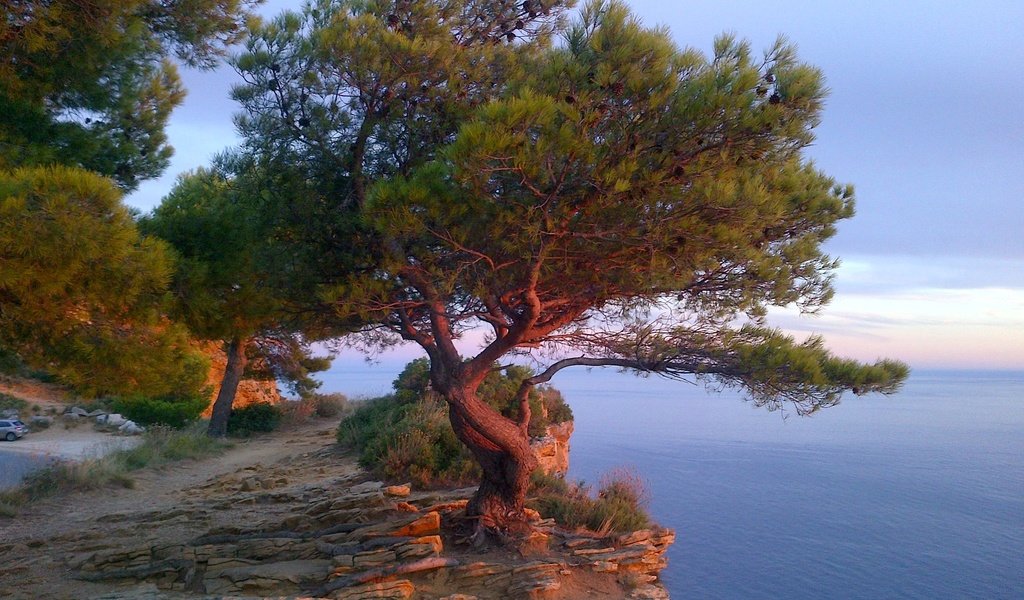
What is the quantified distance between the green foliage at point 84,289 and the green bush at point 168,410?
18744mm

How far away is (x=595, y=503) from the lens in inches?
360

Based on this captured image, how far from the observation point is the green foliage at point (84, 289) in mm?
4727

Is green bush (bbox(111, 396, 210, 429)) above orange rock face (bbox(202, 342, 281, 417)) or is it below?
below

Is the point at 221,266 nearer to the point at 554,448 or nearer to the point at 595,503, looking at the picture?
the point at 595,503

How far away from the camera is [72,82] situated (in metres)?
6.78

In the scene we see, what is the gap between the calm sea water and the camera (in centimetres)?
1153

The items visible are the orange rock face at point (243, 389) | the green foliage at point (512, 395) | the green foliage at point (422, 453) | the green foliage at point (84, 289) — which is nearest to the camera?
the green foliage at point (84, 289)

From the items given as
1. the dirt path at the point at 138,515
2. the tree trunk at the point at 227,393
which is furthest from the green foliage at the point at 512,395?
the tree trunk at the point at 227,393

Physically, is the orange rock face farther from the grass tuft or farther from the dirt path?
the dirt path

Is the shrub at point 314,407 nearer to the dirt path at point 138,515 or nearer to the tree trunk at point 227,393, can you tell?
the tree trunk at point 227,393

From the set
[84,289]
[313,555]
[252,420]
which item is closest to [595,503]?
[313,555]

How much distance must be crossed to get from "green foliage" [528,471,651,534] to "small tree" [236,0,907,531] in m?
1.37

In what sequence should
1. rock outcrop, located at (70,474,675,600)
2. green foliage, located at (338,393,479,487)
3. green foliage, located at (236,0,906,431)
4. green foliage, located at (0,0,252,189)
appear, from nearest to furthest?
green foliage, located at (236,0,906,431)
green foliage, located at (0,0,252,189)
rock outcrop, located at (70,474,675,600)
green foliage, located at (338,393,479,487)

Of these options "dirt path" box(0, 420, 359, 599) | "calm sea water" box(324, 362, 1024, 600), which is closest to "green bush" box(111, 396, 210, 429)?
"calm sea water" box(324, 362, 1024, 600)
